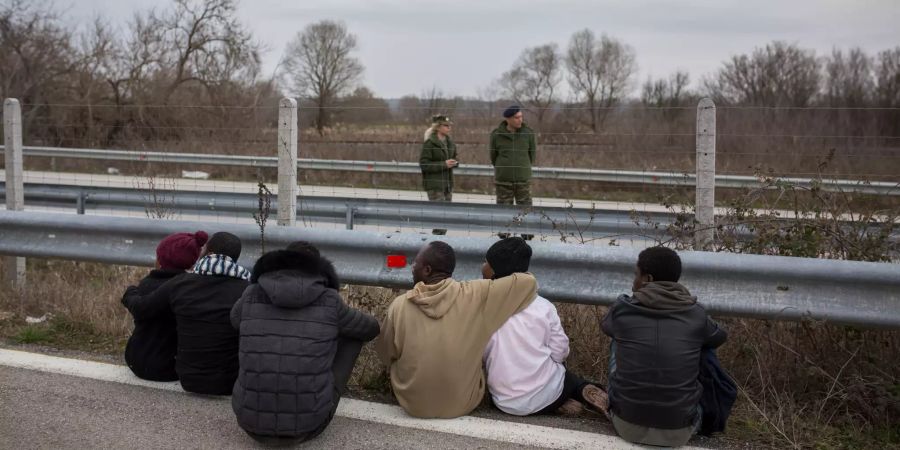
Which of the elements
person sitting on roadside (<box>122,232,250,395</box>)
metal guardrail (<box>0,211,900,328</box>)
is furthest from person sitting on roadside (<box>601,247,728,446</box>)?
person sitting on roadside (<box>122,232,250,395</box>)

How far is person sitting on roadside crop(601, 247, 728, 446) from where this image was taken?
4.10m

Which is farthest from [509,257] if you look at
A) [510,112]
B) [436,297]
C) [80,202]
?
[80,202]

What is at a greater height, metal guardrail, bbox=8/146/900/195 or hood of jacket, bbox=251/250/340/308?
metal guardrail, bbox=8/146/900/195

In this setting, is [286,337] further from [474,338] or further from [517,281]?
[517,281]

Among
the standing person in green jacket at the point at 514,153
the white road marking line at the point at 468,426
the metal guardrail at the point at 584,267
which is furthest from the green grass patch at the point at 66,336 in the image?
the standing person in green jacket at the point at 514,153

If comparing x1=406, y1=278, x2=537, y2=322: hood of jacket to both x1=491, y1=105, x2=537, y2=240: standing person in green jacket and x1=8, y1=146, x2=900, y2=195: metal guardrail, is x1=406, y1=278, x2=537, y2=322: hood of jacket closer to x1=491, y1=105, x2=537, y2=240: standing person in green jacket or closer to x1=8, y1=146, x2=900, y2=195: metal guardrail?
x1=491, y1=105, x2=537, y2=240: standing person in green jacket

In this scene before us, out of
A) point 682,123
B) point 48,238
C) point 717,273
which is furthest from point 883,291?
point 682,123

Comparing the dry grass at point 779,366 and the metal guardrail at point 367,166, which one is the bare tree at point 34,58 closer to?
the metal guardrail at point 367,166

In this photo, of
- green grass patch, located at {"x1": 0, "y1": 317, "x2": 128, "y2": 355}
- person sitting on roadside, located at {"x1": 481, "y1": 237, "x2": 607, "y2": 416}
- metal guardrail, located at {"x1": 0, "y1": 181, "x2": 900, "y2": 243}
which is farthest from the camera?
metal guardrail, located at {"x1": 0, "y1": 181, "x2": 900, "y2": 243}

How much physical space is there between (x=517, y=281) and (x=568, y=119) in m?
6.49

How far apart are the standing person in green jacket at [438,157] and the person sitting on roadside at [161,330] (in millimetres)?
5595

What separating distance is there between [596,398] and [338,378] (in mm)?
1325

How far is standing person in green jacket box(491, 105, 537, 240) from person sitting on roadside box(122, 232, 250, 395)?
5355mm

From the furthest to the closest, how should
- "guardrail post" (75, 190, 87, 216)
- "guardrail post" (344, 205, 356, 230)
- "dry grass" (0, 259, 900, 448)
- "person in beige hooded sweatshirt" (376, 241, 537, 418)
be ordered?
"guardrail post" (75, 190, 87, 216), "guardrail post" (344, 205, 356, 230), "person in beige hooded sweatshirt" (376, 241, 537, 418), "dry grass" (0, 259, 900, 448)
